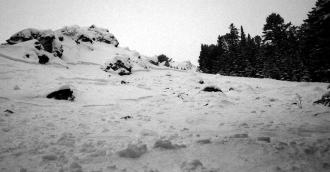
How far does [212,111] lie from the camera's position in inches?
204

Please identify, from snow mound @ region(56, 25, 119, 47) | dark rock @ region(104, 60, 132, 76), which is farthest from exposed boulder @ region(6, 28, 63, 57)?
snow mound @ region(56, 25, 119, 47)

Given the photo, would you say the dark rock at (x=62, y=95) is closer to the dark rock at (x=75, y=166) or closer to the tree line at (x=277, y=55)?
the dark rock at (x=75, y=166)

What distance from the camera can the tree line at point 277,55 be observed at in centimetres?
1899

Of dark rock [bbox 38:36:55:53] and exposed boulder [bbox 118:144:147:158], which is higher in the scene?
dark rock [bbox 38:36:55:53]

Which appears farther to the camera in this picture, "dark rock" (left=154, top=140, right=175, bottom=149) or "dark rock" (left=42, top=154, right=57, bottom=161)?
"dark rock" (left=154, top=140, right=175, bottom=149)

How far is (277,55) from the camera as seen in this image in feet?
101

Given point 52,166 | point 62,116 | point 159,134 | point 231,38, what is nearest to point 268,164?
point 159,134

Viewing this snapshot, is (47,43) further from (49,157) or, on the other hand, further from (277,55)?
(277,55)

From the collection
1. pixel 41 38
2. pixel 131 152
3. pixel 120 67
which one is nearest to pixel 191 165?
pixel 131 152

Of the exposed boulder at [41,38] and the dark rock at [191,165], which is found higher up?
the exposed boulder at [41,38]

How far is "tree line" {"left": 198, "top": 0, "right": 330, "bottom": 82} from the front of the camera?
18994 mm

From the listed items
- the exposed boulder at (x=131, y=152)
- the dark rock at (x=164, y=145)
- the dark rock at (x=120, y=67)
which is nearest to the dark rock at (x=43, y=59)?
the dark rock at (x=120, y=67)

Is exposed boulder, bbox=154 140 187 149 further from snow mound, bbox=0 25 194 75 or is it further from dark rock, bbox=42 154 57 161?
snow mound, bbox=0 25 194 75

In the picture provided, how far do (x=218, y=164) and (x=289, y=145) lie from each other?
1.35 m
